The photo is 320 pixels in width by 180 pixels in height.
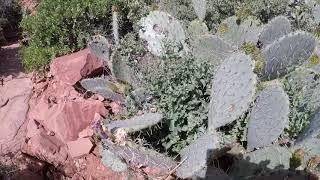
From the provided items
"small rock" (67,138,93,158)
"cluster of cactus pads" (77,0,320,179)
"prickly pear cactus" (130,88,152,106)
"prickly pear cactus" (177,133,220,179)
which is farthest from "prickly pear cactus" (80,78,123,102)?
"prickly pear cactus" (177,133,220,179)

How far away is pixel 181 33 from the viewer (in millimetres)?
4906

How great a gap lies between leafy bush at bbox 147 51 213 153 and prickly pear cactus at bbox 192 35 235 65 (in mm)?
125

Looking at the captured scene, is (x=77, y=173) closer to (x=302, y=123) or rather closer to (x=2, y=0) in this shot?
(x=302, y=123)

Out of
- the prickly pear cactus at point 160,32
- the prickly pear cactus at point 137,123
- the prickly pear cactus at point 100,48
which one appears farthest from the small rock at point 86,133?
the prickly pear cactus at point 160,32

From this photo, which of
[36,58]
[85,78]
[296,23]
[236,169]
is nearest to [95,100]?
[85,78]

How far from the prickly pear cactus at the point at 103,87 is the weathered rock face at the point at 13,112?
817 millimetres

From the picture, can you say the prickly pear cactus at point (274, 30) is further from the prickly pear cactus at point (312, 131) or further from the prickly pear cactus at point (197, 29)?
the prickly pear cactus at point (312, 131)

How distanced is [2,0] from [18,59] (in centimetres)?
137

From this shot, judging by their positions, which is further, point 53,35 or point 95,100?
point 53,35

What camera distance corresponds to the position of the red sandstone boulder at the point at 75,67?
5172 millimetres

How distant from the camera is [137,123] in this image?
3.83m

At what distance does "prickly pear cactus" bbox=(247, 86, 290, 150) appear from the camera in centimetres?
353

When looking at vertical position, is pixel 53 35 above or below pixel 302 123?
above

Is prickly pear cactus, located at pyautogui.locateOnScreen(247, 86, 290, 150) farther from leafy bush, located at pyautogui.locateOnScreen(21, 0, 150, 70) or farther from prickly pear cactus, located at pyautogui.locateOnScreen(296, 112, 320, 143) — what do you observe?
leafy bush, located at pyautogui.locateOnScreen(21, 0, 150, 70)
